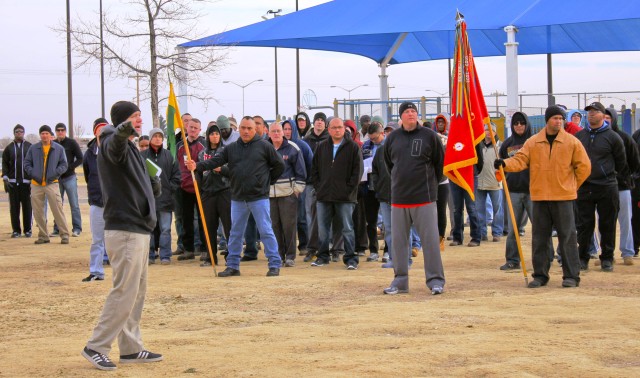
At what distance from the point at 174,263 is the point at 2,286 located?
3.04 m

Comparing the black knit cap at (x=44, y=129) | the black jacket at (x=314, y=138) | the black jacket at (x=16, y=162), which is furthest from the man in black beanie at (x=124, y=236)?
the black jacket at (x=16, y=162)

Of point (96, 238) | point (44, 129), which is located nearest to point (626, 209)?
point (96, 238)

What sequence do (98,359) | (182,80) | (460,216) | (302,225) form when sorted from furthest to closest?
1. (182,80)
2. (460,216)
3. (302,225)
4. (98,359)

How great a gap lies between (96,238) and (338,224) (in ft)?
11.5

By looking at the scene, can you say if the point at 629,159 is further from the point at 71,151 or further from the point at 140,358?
the point at 71,151

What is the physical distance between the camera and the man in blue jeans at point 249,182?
12664 mm

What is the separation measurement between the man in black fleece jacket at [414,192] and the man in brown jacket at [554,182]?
855mm

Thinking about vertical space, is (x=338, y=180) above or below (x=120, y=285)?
above

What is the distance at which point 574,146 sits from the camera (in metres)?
11.2

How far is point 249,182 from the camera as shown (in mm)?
12648

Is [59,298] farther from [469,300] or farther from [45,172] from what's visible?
[45,172]

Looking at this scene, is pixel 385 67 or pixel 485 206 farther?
pixel 385 67

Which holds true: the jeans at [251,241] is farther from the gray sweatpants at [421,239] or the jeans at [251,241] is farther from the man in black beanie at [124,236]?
the man in black beanie at [124,236]

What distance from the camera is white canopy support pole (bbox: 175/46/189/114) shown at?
26484 millimetres
